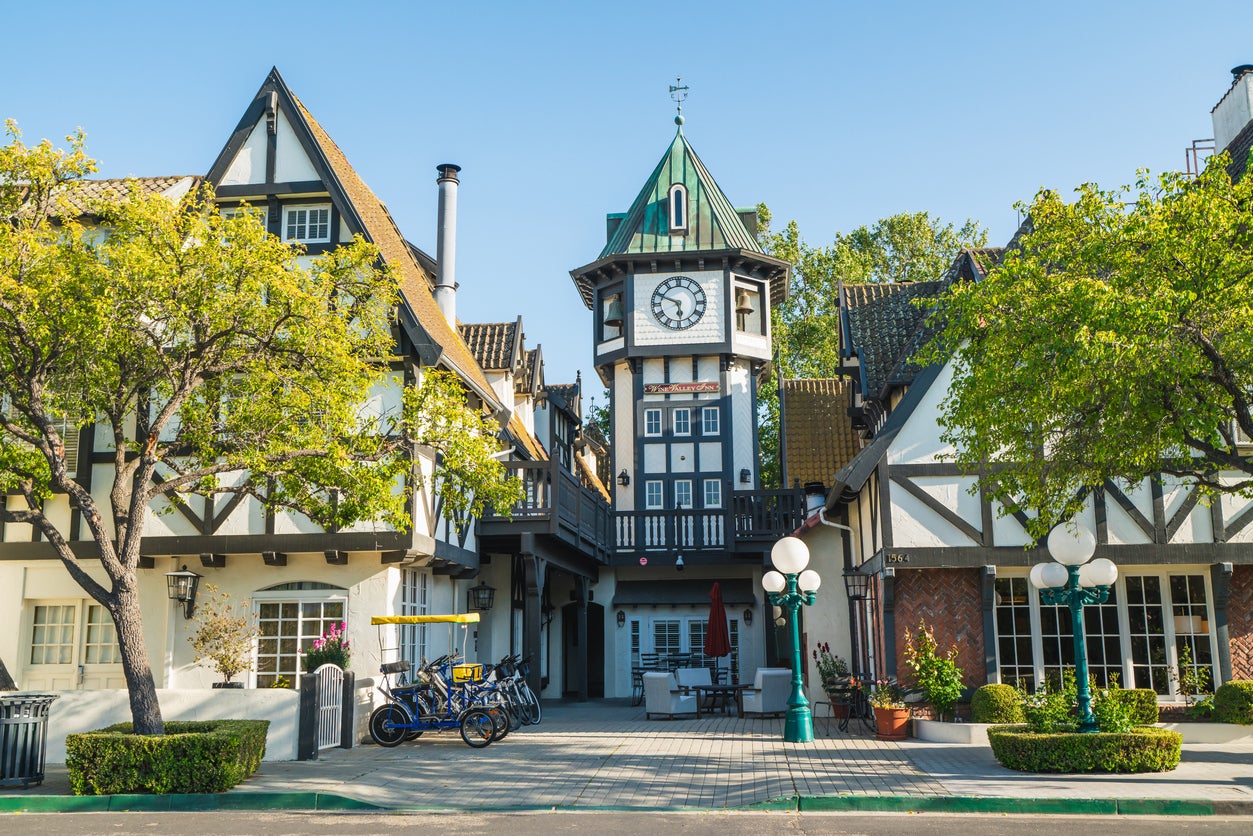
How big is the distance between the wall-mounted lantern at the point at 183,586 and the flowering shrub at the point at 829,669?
401 inches

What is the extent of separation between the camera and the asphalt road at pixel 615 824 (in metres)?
9.32

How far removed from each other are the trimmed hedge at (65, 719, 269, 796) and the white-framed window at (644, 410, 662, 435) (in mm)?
20979

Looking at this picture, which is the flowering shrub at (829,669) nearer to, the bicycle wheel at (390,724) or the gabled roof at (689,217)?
the bicycle wheel at (390,724)

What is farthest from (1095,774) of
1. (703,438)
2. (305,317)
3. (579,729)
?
(703,438)

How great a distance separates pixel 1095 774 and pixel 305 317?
10.1 m

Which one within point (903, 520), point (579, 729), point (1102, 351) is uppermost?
point (1102, 351)

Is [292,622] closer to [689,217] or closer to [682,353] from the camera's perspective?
[682,353]

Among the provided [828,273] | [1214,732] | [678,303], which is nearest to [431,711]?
[1214,732]

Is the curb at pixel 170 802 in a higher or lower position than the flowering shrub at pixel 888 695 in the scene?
lower

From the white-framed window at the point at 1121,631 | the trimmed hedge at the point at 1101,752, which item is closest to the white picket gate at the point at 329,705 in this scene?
the trimmed hedge at the point at 1101,752

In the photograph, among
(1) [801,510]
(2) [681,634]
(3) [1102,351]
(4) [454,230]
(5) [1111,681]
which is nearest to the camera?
(3) [1102,351]

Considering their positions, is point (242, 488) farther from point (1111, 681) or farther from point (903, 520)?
point (1111, 681)

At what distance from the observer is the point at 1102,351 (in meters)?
10.8

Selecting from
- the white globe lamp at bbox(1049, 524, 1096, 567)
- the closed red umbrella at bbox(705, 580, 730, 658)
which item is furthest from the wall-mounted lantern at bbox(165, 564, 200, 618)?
the white globe lamp at bbox(1049, 524, 1096, 567)
